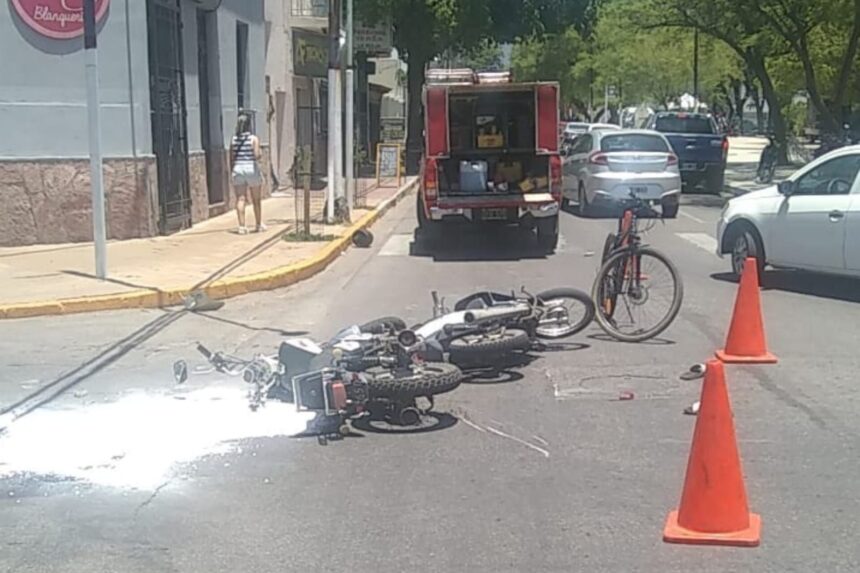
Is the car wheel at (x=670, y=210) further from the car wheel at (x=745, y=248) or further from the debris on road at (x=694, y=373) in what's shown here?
the debris on road at (x=694, y=373)

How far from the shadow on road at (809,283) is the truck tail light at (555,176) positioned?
120 inches

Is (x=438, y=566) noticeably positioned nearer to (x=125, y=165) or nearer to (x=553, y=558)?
(x=553, y=558)

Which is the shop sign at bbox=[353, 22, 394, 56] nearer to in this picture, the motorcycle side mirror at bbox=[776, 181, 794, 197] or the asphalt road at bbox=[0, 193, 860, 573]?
the motorcycle side mirror at bbox=[776, 181, 794, 197]

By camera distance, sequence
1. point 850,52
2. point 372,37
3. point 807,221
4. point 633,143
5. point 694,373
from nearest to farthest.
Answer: point 694,373 < point 807,221 < point 633,143 < point 850,52 < point 372,37

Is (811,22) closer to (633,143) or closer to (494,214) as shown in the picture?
(633,143)

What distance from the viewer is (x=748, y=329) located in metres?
8.94

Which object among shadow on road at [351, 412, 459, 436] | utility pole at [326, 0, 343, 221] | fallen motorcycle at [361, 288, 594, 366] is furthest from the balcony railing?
shadow on road at [351, 412, 459, 436]

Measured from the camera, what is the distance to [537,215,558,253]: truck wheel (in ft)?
53.7

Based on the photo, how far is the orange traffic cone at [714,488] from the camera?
522 cm

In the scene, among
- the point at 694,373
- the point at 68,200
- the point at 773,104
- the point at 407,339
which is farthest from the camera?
the point at 773,104

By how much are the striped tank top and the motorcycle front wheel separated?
8.88 meters

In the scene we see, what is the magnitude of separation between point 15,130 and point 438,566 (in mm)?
12430

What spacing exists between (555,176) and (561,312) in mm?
7140

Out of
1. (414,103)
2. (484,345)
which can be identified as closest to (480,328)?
(484,345)
